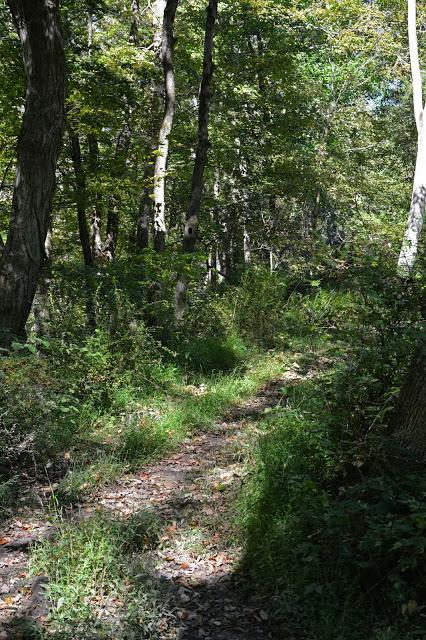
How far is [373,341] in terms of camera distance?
4371mm

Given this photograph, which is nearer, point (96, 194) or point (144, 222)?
point (96, 194)

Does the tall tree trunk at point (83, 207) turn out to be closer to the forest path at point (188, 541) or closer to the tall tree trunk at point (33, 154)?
the tall tree trunk at point (33, 154)

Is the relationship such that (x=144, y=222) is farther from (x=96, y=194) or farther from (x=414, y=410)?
(x=414, y=410)

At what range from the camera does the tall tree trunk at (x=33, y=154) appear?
596 cm

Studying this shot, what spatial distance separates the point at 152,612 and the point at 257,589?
75cm

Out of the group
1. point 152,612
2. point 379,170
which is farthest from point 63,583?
point 379,170

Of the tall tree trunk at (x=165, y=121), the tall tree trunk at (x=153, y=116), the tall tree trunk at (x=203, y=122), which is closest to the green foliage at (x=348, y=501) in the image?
the tall tree trunk at (x=165, y=121)

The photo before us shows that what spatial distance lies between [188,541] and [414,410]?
199 cm

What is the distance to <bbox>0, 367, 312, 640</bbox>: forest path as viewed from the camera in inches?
139

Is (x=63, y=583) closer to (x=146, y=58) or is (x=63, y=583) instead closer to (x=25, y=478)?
(x=25, y=478)

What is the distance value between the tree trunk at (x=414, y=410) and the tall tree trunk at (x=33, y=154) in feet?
13.4

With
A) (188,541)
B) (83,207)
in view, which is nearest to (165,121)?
(83,207)

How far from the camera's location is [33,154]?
6.23 meters

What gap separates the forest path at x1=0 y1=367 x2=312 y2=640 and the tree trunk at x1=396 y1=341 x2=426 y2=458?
112 cm
